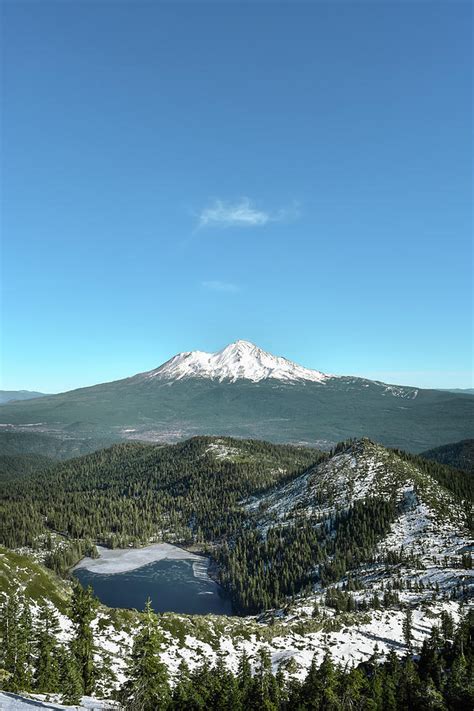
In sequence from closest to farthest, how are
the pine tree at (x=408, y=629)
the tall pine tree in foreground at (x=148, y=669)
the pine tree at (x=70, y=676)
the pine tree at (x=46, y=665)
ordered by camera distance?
the tall pine tree in foreground at (x=148, y=669), the pine tree at (x=70, y=676), the pine tree at (x=46, y=665), the pine tree at (x=408, y=629)

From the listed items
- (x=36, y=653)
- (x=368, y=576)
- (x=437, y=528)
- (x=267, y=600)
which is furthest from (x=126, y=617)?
(x=437, y=528)

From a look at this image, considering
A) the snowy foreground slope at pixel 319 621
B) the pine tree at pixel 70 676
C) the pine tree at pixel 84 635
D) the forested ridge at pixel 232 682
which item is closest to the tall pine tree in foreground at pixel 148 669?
the forested ridge at pixel 232 682

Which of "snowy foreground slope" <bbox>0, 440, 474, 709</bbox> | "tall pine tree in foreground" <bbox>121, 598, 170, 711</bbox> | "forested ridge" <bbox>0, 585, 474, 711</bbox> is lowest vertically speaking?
"snowy foreground slope" <bbox>0, 440, 474, 709</bbox>

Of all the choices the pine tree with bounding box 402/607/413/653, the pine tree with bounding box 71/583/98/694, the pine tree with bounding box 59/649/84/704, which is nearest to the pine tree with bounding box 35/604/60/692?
the pine tree with bounding box 59/649/84/704

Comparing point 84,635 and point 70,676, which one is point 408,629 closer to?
point 84,635

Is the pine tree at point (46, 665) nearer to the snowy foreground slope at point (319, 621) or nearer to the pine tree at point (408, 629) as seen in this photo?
the snowy foreground slope at point (319, 621)

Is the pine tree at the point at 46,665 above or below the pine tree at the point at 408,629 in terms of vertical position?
above

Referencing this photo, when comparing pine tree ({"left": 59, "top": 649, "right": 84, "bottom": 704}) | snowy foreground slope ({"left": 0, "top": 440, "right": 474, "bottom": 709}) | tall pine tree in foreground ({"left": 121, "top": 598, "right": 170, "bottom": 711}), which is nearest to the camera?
tall pine tree in foreground ({"left": 121, "top": 598, "right": 170, "bottom": 711})

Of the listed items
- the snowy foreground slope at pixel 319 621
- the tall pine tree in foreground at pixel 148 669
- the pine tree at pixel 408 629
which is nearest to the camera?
the tall pine tree in foreground at pixel 148 669

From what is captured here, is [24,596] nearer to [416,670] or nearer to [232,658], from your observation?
[232,658]

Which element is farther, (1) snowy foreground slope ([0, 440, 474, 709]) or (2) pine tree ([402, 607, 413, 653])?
(2) pine tree ([402, 607, 413, 653])

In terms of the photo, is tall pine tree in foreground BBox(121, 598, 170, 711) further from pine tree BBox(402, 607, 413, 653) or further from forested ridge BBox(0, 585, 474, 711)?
pine tree BBox(402, 607, 413, 653)
